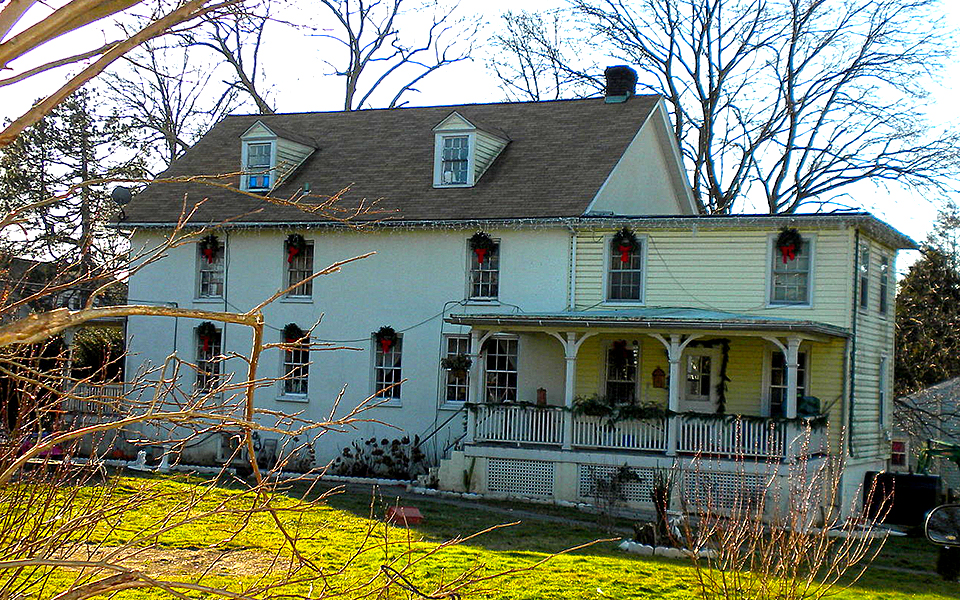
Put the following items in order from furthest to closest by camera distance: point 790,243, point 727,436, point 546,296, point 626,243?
point 546,296 < point 626,243 < point 790,243 < point 727,436

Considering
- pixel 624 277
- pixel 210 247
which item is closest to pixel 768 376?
pixel 624 277

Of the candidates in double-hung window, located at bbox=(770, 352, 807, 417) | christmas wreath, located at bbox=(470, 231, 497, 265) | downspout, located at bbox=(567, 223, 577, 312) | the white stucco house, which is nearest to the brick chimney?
the white stucco house

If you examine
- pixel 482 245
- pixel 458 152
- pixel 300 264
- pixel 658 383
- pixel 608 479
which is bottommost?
pixel 608 479

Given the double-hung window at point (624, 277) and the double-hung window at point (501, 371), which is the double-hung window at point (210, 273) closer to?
the double-hung window at point (501, 371)

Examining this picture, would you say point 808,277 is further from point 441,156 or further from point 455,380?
point 441,156

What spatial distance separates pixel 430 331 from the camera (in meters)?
23.8

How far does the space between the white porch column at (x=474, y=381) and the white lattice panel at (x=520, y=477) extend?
657mm

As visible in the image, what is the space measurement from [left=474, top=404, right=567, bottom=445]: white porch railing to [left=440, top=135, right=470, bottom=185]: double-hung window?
5821 millimetres

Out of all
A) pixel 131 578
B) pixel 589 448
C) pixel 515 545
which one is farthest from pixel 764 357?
pixel 131 578

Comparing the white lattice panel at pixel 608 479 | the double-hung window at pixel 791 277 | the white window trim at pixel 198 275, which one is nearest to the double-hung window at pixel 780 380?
the double-hung window at pixel 791 277

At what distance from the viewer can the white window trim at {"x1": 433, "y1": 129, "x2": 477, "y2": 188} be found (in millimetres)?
24703

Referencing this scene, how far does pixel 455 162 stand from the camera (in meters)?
25.0

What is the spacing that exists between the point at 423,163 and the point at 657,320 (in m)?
8.26

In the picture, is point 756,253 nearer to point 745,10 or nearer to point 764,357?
point 764,357
